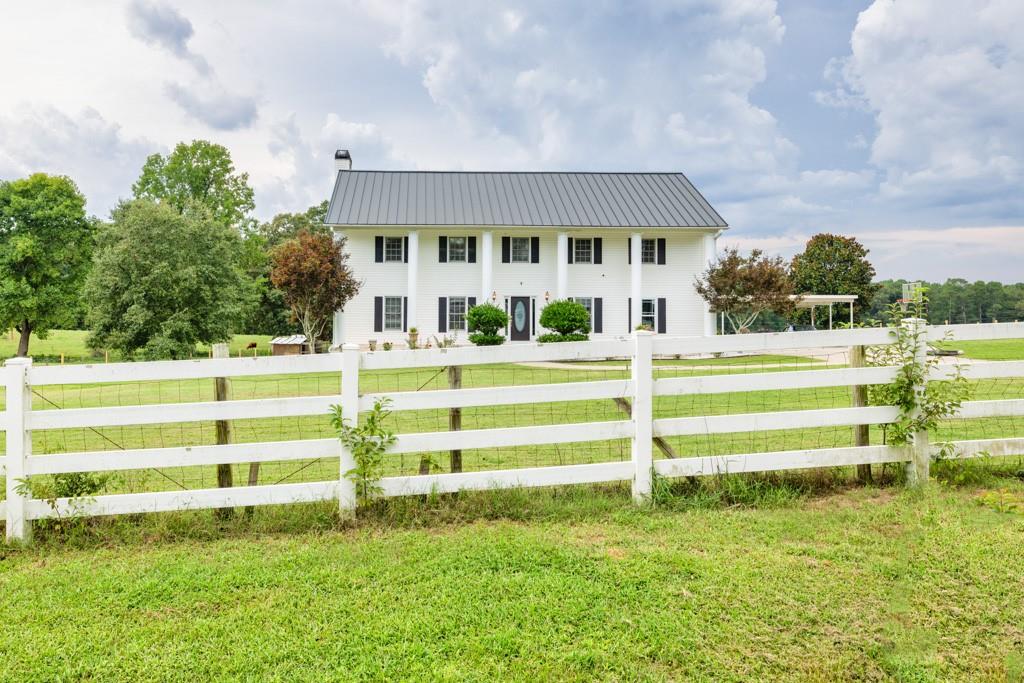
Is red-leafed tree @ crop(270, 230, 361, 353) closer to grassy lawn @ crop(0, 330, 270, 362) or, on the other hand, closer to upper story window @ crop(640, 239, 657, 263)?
grassy lawn @ crop(0, 330, 270, 362)

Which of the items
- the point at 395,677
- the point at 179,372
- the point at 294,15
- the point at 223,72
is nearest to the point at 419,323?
the point at 223,72

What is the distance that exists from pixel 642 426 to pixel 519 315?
74.8 feet

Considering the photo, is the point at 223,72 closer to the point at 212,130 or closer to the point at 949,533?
the point at 949,533

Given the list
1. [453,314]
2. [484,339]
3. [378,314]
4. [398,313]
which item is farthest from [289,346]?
[484,339]

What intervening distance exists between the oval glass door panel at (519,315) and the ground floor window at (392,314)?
497 centimetres

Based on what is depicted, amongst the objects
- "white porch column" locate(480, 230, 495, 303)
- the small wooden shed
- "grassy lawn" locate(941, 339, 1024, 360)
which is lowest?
"grassy lawn" locate(941, 339, 1024, 360)

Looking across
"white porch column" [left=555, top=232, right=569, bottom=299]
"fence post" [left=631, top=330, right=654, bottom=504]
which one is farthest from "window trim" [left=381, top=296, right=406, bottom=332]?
"fence post" [left=631, top=330, right=654, bottom=504]

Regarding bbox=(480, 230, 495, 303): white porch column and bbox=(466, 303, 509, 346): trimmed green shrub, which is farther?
bbox=(480, 230, 495, 303): white porch column

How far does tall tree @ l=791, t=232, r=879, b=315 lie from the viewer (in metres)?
52.6

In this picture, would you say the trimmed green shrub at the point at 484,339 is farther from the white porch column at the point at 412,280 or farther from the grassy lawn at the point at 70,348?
the grassy lawn at the point at 70,348

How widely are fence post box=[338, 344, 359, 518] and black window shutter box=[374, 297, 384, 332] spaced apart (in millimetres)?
22809

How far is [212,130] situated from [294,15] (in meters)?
35.8

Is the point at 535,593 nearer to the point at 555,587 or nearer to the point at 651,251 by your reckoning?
the point at 555,587

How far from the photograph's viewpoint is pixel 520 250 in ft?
92.0
